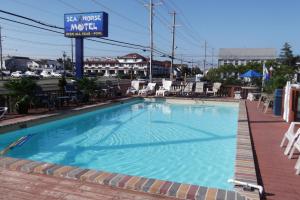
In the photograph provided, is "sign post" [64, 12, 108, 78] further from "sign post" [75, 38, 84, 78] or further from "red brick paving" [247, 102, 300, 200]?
"red brick paving" [247, 102, 300, 200]

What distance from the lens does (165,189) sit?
3391 millimetres

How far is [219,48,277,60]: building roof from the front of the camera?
9525 cm

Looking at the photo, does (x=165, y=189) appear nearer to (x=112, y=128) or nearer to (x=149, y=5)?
(x=112, y=128)

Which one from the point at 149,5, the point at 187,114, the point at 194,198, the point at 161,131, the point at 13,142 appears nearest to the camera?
the point at 194,198

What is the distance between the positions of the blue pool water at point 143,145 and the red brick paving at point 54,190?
187 centimetres

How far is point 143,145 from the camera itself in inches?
285

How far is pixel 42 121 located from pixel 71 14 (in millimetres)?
10420

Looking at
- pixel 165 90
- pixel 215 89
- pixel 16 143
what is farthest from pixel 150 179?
pixel 215 89

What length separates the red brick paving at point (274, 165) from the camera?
11.5 ft

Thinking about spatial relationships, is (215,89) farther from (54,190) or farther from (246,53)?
(246,53)

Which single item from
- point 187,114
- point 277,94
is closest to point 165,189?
point 277,94

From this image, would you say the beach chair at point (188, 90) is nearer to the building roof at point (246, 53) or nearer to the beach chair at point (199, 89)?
the beach chair at point (199, 89)

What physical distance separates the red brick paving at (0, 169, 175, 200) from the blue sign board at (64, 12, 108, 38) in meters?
13.9

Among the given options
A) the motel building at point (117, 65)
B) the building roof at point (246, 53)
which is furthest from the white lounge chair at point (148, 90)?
the building roof at point (246, 53)
